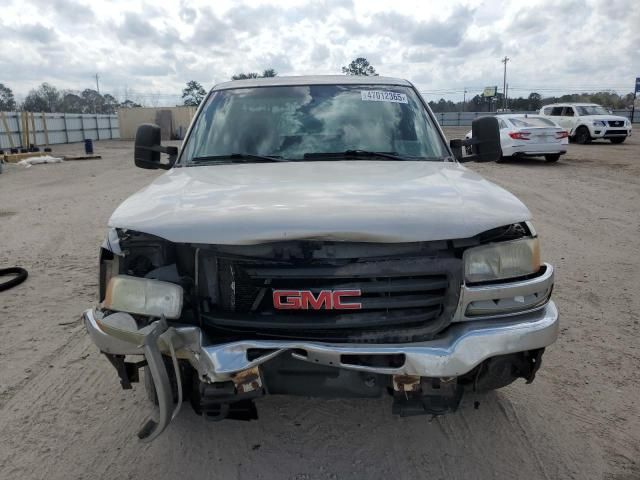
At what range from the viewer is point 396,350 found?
6.82 feet

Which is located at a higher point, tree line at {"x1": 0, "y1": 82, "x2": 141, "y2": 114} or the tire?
tree line at {"x1": 0, "y1": 82, "x2": 141, "y2": 114}

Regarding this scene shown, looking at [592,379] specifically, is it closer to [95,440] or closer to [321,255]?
[321,255]

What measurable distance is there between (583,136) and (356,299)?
23556 mm

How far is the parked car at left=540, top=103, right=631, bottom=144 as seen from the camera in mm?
21891

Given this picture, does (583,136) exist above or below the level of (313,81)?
below

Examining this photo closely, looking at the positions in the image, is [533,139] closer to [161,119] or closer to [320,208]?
[320,208]

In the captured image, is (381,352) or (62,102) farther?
(62,102)

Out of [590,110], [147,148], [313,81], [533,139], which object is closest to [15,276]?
[147,148]

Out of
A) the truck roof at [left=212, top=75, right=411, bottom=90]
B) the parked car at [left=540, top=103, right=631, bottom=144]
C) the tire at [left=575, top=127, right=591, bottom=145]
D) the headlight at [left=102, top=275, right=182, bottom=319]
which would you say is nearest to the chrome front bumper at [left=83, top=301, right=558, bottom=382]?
the headlight at [left=102, top=275, right=182, bottom=319]

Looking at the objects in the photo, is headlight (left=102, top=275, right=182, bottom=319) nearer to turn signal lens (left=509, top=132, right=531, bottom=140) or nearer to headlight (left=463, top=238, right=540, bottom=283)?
headlight (left=463, top=238, right=540, bottom=283)

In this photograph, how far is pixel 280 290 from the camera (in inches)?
85.4

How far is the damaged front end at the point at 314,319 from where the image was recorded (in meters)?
2.10

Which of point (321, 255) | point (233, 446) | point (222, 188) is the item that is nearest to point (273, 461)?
point (233, 446)

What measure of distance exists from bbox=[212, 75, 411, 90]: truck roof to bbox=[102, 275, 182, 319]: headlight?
90.1 inches
